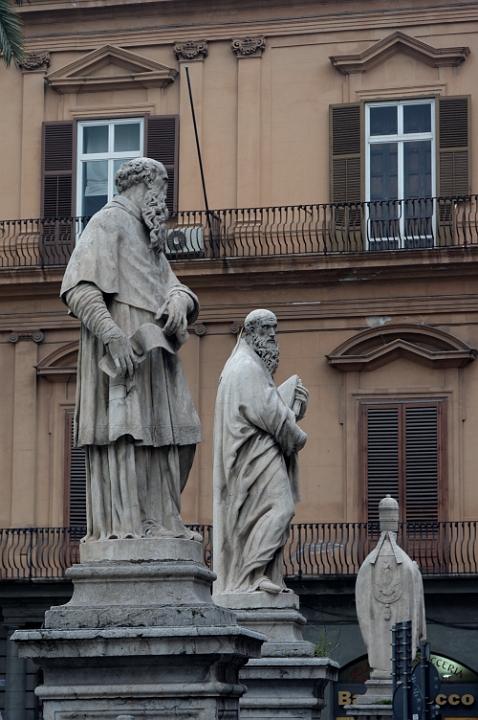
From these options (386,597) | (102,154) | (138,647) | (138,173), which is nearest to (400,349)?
(102,154)

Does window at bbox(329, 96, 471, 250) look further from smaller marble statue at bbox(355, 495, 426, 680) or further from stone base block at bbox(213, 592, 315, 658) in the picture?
stone base block at bbox(213, 592, 315, 658)

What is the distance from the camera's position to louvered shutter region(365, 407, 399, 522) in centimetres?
2791

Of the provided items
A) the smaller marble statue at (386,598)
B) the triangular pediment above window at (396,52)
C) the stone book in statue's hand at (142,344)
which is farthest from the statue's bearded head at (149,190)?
the triangular pediment above window at (396,52)

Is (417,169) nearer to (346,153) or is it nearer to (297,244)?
(346,153)

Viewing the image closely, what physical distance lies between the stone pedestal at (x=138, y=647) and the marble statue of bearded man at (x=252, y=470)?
3.29 meters

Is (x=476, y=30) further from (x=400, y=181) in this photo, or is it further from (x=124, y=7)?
(x=124, y=7)

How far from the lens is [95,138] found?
30.2 metres

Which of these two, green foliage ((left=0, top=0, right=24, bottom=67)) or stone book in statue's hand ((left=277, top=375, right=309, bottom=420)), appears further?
green foliage ((left=0, top=0, right=24, bottom=67))

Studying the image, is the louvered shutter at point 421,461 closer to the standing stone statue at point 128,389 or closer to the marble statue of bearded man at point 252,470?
the marble statue of bearded man at point 252,470

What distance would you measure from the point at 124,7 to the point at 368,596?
1759 cm

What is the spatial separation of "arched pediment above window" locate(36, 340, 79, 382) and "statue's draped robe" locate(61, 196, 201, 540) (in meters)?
21.5

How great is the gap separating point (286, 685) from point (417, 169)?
18.9m

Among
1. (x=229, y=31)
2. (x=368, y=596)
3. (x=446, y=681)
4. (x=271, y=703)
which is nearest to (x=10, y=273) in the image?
(x=229, y=31)

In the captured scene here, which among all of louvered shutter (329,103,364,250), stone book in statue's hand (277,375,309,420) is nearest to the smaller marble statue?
stone book in statue's hand (277,375,309,420)
